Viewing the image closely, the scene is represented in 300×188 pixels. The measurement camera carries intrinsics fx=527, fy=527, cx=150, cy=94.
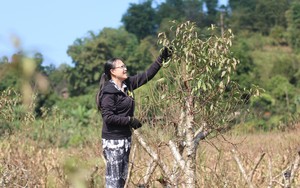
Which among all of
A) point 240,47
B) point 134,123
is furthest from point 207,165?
point 240,47

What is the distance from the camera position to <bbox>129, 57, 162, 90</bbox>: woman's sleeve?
3.41 meters

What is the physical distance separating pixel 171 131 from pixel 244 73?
20.0 m

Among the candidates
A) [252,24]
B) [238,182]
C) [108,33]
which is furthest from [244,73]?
[252,24]

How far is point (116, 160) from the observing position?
346 cm

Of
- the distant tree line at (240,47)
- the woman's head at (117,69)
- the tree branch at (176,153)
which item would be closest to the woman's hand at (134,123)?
the tree branch at (176,153)

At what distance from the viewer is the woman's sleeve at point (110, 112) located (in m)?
3.19

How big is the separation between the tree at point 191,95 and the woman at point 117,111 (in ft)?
0.49

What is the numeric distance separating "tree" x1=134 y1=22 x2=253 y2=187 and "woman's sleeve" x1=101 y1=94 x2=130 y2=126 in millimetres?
133

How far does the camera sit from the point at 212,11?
262 feet

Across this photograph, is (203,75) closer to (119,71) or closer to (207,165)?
(119,71)

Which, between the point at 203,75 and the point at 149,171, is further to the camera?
the point at 149,171

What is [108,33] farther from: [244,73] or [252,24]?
[244,73]

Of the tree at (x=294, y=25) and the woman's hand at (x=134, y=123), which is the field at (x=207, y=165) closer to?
the woman's hand at (x=134, y=123)

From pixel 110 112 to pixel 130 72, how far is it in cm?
3872
